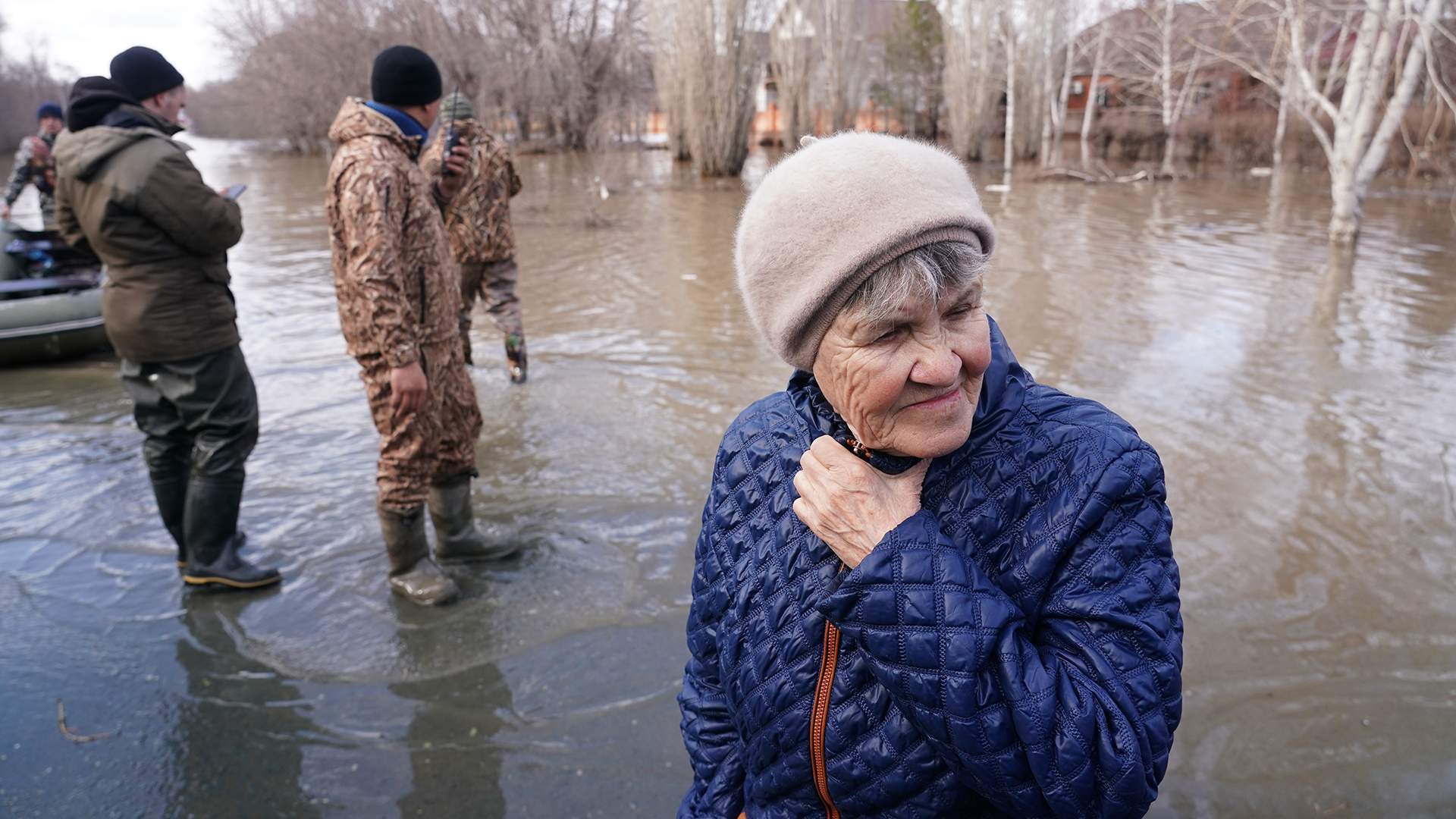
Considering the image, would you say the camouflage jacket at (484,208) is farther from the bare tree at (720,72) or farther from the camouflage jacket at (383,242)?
the bare tree at (720,72)

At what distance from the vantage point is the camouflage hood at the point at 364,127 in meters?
3.31

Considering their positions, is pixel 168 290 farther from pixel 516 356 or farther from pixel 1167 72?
pixel 1167 72

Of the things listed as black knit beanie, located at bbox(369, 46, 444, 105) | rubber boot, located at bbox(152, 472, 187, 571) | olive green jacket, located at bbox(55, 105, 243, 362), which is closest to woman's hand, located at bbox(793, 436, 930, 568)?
black knit beanie, located at bbox(369, 46, 444, 105)

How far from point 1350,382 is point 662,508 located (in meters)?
4.98

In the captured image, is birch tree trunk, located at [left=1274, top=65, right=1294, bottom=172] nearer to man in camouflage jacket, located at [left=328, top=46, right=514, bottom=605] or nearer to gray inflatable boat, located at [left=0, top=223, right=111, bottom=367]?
man in camouflage jacket, located at [left=328, top=46, right=514, bottom=605]

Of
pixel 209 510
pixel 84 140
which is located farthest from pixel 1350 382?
pixel 84 140

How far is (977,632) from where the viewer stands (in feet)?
3.70

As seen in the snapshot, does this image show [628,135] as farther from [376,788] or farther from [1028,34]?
[376,788]

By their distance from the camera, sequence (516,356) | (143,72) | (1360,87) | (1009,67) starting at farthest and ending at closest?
(1009,67) < (1360,87) < (516,356) < (143,72)

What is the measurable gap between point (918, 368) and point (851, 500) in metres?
0.21

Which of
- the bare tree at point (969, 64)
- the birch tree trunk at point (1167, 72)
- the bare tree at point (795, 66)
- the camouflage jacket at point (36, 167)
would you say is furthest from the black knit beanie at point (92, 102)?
the bare tree at point (969, 64)

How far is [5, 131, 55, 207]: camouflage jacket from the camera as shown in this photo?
917 cm

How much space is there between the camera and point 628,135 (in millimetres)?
40375

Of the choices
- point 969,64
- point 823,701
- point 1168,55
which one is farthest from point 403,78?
point 969,64
